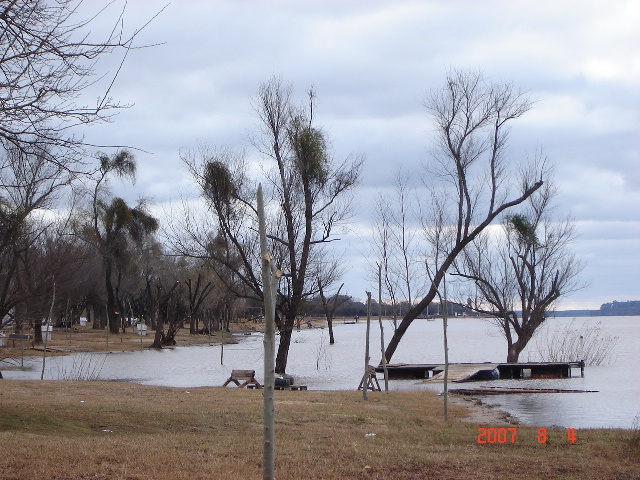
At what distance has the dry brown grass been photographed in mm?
9141

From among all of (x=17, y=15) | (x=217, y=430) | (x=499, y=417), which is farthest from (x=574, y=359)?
(x=17, y=15)

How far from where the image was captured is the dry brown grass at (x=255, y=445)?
914cm

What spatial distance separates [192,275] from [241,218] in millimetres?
43764

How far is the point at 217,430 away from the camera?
512 inches

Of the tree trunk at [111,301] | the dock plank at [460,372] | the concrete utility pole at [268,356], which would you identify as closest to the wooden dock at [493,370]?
the dock plank at [460,372]

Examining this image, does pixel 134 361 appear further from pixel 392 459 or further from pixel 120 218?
pixel 392 459

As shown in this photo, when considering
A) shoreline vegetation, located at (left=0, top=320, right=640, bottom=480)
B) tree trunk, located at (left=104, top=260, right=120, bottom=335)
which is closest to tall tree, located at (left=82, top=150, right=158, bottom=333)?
tree trunk, located at (left=104, top=260, right=120, bottom=335)

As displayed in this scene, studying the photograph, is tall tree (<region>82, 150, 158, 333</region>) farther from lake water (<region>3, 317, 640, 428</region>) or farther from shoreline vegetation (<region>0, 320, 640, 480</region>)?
shoreline vegetation (<region>0, 320, 640, 480</region>)

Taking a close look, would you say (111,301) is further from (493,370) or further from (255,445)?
(255,445)

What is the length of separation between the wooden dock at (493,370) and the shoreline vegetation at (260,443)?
14918 mm

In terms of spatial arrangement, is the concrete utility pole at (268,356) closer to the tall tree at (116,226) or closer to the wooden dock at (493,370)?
the wooden dock at (493,370)

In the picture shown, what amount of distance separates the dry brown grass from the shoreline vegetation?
19 millimetres
